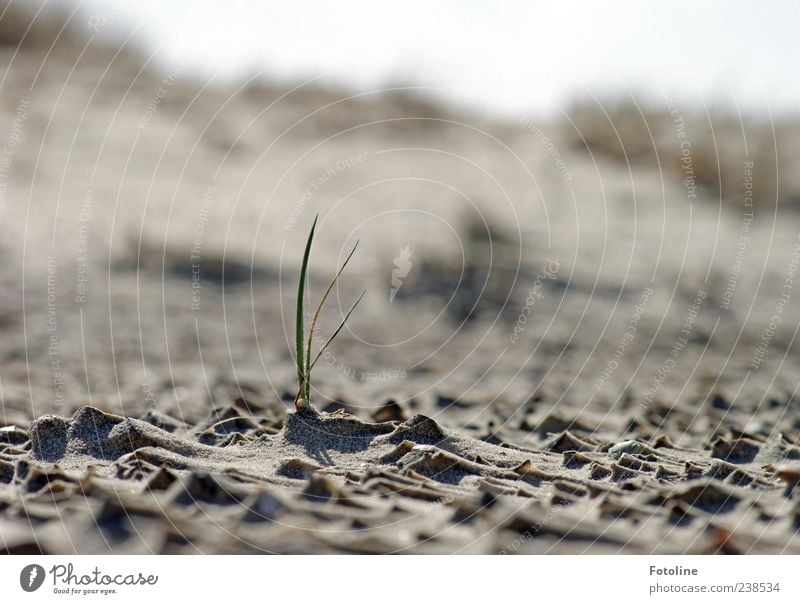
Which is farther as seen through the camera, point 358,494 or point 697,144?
point 697,144

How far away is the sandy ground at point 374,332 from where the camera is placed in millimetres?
2361

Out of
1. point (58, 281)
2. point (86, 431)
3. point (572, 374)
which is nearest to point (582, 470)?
point (86, 431)

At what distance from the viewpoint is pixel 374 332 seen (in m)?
5.91

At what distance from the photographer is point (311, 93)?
33.8 ft

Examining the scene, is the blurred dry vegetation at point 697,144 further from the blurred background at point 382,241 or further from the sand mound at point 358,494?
the sand mound at point 358,494

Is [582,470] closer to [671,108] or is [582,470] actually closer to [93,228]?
[93,228]
